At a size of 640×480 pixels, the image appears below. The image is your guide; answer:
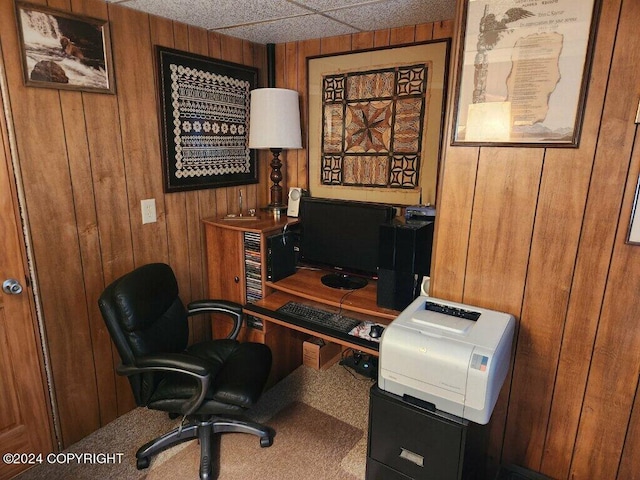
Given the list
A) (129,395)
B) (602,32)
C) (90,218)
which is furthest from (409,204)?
(129,395)

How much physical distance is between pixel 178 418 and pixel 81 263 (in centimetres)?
99

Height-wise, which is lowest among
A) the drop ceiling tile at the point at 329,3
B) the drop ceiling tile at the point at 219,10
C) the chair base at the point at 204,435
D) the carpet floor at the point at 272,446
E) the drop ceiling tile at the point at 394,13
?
the carpet floor at the point at 272,446

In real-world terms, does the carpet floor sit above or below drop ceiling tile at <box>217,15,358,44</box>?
below

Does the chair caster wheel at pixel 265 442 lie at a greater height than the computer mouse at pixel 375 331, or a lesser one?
Result: lesser

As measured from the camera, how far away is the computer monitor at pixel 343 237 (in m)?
2.33

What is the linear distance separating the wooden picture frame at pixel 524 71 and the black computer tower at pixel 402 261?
492 millimetres

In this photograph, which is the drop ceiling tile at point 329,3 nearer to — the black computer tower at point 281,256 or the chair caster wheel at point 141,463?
the black computer tower at point 281,256

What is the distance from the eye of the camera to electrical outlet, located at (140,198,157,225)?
90.8 inches

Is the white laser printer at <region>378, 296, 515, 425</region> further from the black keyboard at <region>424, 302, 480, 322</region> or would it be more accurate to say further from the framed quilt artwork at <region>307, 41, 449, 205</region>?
the framed quilt artwork at <region>307, 41, 449, 205</region>

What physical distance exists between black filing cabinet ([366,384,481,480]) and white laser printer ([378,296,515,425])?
45mm

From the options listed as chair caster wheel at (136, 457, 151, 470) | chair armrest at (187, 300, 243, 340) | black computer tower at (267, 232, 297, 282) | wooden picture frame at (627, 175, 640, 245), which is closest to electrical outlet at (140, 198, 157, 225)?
chair armrest at (187, 300, 243, 340)

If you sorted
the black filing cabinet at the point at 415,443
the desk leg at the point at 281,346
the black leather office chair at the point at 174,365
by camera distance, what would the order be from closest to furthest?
the black filing cabinet at the point at 415,443 → the black leather office chair at the point at 174,365 → the desk leg at the point at 281,346

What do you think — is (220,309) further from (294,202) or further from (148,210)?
(294,202)

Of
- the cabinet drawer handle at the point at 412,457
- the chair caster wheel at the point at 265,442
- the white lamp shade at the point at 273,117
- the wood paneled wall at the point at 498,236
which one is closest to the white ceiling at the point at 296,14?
the wood paneled wall at the point at 498,236
